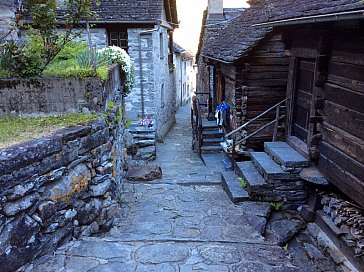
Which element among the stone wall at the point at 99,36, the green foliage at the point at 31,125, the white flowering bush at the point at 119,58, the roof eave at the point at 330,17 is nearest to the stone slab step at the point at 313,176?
the roof eave at the point at 330,17

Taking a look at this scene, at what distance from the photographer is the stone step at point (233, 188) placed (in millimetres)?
6285

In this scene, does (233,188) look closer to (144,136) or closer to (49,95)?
(49,95)

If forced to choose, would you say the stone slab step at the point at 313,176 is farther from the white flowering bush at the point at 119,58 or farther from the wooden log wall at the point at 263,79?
the white flowering bush at the point at 119,58

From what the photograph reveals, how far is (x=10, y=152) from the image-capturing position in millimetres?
3100

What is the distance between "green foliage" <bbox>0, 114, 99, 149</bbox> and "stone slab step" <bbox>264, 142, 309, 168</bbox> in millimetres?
3711

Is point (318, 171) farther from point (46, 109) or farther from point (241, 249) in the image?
point (46, 109)

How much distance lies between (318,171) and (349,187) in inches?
42.3

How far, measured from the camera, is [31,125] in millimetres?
4137

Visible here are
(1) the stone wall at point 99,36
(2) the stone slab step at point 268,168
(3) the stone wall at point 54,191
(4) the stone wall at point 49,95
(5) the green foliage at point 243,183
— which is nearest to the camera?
(3) the stone wall at point 54,191

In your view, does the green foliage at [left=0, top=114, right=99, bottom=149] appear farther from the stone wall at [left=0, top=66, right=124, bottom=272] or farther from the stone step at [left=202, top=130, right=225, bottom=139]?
the stone step at [left=202, top=130, right=225, bottom=139]

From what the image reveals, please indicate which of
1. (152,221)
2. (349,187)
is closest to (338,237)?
(349,187)

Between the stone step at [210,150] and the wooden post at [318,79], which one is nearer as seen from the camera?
the wooden post at [318,79]

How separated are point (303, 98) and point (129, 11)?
7220mm

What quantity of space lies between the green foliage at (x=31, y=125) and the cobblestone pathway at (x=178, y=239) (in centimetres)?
135
